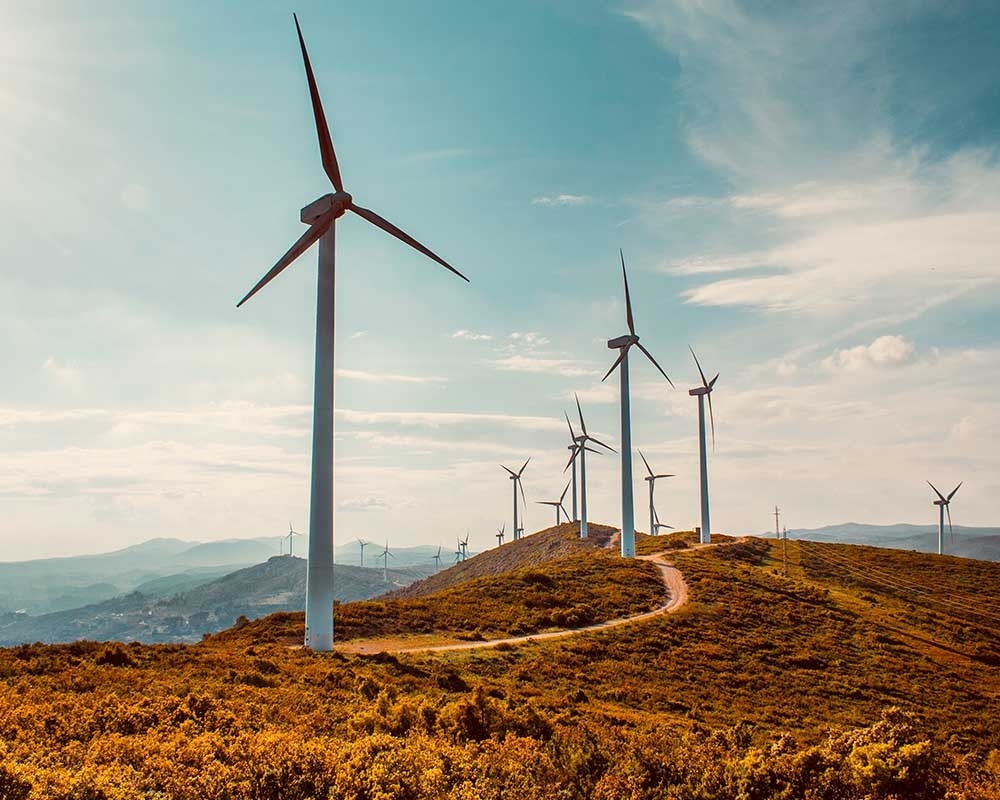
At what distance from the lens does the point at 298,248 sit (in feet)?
157

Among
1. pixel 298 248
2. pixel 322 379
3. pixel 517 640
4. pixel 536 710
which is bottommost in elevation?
pixel 517 640

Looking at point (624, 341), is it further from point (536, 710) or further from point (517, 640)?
point (536, 710)

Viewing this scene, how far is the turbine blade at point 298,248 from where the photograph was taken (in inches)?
1843

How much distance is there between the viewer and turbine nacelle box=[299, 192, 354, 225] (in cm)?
4678

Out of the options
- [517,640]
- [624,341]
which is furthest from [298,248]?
[624,341]

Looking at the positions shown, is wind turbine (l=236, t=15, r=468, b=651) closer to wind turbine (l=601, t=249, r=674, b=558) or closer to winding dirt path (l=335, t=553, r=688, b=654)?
winding dirt path (l=335, t=553, r=688, b=654)

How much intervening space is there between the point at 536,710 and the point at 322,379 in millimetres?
24611

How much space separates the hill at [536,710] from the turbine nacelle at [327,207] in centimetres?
2678

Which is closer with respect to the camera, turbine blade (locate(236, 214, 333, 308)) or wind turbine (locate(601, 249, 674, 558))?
turbine blade (locate(236, 214, 333, 308))

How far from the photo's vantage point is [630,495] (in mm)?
91375

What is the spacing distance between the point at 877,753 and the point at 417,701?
49.9 feet

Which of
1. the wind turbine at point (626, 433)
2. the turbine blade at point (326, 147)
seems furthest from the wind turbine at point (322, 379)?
the wind turbine at point (626, 433)

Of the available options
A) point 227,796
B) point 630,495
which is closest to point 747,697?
point 227,796

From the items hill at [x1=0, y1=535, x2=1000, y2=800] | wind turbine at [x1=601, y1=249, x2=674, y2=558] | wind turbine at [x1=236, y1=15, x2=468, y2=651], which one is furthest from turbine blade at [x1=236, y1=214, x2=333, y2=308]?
wind turbine at [x1=601, y1=249, x2=674, y2=558]
